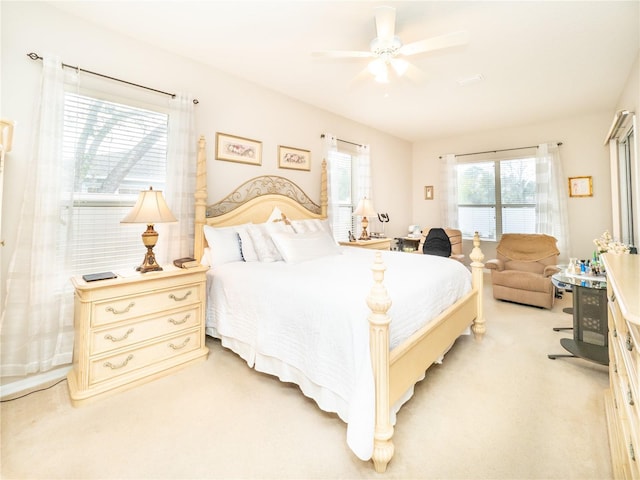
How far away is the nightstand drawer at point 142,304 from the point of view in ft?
6.33

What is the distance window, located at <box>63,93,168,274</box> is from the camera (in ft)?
7.50

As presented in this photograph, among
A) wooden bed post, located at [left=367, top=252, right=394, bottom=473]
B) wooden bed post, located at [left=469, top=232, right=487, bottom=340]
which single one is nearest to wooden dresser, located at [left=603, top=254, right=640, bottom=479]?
wooden bed post, located at [left=367, top=252, right=394, bottom=473]

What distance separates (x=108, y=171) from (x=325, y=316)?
222 centimetres

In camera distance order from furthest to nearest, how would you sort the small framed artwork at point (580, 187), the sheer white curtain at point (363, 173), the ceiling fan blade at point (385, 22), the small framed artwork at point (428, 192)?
the small framed artwork at point (428, 192) → the sheer white curtain at point (363, 173) → the small framed artwork at point (580, 187) → the ceiling fan blade at point (385, 22)

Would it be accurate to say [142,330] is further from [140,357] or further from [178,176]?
[178,176]

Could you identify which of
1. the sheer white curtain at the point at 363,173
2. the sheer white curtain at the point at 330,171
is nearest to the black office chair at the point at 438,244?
the sheer white curtain at the point at 363,173

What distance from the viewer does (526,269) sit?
4.01 metres

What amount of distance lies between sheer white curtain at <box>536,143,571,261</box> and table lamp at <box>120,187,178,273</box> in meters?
5.42

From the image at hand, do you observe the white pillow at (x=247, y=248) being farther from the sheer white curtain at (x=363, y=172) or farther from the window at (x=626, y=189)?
the window at (x=626, y=189)

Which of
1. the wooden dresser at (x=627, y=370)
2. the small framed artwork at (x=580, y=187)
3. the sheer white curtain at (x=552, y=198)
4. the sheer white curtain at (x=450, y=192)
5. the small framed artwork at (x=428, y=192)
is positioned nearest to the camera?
the wooden dresser at (x=627, y=370)

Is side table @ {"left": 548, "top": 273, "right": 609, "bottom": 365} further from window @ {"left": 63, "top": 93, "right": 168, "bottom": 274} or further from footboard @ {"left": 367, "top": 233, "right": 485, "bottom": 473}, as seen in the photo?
window @ {"left": 63, "top": 93, "right": 168, "bottom": 274}

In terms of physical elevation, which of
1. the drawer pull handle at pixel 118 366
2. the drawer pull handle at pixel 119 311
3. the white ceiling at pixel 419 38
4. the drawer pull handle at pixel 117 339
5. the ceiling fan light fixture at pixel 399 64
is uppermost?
the white ceiling at pixel 419 38

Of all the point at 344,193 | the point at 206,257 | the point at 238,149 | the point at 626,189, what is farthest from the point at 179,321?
the point at 626,189

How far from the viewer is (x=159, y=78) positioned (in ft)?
8.99
